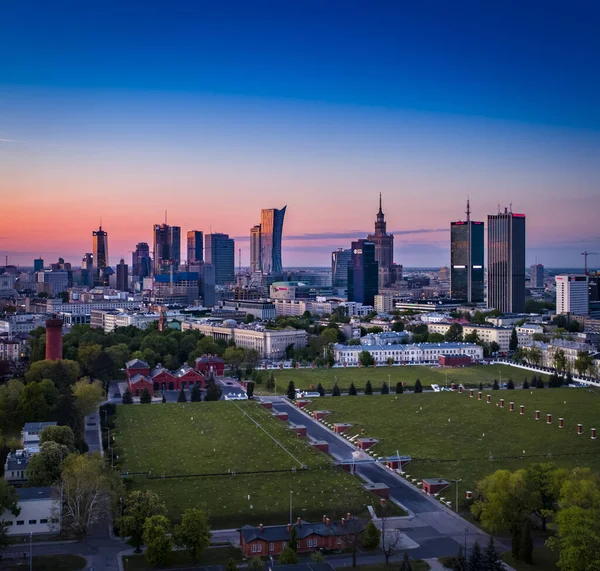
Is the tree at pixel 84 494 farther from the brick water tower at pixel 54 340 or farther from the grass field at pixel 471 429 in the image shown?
the brick water tower at pixel 54 340

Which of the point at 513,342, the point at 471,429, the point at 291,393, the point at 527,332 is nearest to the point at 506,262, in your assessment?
the point at 527,332

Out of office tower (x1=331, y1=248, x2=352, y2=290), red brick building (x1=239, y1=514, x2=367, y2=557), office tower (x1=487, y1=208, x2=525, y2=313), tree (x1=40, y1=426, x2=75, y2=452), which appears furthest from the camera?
office tower (x1=331, y1=248, x2=352, y2=290)

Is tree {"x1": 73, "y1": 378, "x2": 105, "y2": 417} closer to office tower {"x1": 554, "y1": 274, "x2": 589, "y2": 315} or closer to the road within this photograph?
the road

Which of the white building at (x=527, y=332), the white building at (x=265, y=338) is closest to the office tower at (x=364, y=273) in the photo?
the white building at (x=527, y=332)

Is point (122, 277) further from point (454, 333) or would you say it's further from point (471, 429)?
point (471, 429)

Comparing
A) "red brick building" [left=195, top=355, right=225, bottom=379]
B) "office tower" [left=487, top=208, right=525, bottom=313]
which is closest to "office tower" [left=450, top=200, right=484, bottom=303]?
"office tower" [left=487, top=208, right=525, bottom=313]

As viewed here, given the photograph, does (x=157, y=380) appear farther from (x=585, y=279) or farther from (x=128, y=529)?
(x=585, y=279)
